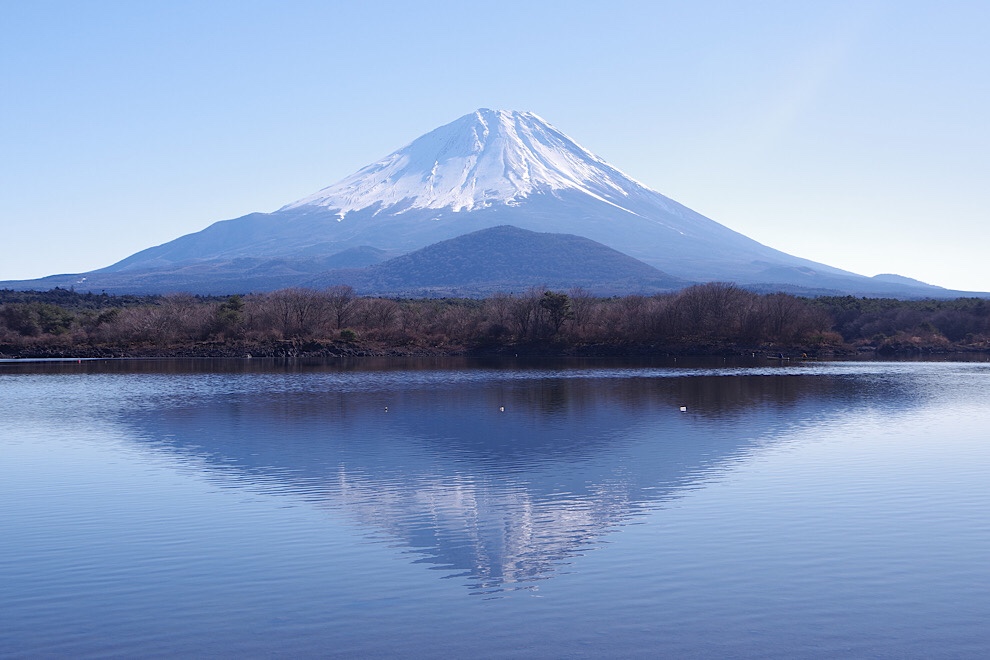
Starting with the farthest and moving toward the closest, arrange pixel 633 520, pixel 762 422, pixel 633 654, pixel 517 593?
pixel 762 422 → pixel 633 520 → pixel 517 593 → pixel 633 654

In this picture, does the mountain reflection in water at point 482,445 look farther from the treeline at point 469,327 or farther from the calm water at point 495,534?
the treeline at point 469,327

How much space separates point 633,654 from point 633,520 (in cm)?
608

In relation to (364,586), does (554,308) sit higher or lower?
higher

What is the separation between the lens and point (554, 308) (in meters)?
76.6

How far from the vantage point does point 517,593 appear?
38.4ft

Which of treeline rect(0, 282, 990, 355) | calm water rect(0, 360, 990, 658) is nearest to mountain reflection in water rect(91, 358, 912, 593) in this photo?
calm water rect(0, 360, 990, 658)

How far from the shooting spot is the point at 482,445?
2456 cm

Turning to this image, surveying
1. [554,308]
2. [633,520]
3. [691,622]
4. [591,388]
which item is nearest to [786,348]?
[554,308]

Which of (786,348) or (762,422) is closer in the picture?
(762,422)

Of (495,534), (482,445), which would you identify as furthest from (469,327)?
(495,534)

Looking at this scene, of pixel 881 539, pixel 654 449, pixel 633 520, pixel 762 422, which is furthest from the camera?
pixel 762 422

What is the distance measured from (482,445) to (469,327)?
54.9 m

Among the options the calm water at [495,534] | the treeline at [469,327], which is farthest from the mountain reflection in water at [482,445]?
the treeline at [469,327]

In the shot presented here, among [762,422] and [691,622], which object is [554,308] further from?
[691,622]
